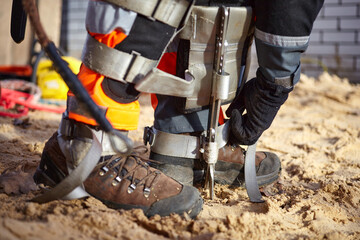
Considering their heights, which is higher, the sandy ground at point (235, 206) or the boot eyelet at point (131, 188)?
the boot eyelet at point (131, 188)

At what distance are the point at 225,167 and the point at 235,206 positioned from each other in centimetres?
26

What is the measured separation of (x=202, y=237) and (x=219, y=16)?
748mm

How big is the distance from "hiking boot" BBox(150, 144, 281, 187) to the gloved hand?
0.08 metres

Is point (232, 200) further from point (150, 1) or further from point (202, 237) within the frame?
point (150, 1)

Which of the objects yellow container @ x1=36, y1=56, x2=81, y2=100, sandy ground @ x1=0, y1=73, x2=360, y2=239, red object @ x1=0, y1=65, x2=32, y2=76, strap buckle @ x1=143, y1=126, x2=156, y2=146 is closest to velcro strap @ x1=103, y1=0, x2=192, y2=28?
strap buckle @ x1=143, y1=126, x2=156, y2=146

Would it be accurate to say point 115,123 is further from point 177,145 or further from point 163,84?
point 177,145

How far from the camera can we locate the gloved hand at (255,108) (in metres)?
1.35

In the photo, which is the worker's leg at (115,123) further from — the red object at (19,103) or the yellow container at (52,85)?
the yellow container at (52,85)

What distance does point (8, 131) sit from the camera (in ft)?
6.94

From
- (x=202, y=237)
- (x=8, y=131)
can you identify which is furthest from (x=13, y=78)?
(x=202, y=237)

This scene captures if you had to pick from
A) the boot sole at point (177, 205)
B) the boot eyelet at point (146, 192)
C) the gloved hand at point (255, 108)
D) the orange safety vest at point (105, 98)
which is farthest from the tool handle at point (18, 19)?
the gloved hand at point (255, 108)

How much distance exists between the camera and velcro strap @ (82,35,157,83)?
3.84 ft

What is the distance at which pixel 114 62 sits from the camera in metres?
Answer: 1.17

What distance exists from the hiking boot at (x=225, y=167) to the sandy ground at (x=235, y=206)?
2.0 inches
